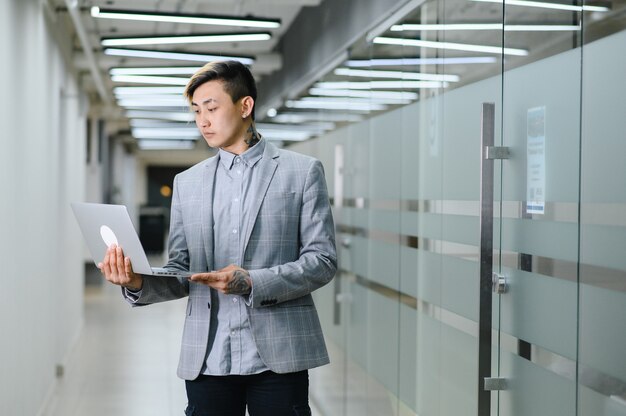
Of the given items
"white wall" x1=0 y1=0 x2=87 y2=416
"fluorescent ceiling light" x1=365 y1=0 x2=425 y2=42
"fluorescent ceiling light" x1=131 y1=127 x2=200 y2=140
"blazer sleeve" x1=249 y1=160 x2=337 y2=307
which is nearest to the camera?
"blazer sleeve" x1=249 y1=160 x2=337 y2=307

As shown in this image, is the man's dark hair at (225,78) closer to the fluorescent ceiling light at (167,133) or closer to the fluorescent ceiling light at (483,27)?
the fluorescent ceiling light at (483,27)

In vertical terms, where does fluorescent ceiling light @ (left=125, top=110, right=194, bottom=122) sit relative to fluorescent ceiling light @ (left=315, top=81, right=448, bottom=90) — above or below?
above

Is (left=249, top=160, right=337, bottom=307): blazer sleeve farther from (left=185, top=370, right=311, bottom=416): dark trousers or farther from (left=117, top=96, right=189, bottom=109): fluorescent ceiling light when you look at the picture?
(left=117, top=96, right=189, bottom=109): fluorescent ceiling light

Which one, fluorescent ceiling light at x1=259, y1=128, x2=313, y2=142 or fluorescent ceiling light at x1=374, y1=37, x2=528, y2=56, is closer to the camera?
fluorescent ceiling light at x1=374, y1=37, x2=528, y2=56

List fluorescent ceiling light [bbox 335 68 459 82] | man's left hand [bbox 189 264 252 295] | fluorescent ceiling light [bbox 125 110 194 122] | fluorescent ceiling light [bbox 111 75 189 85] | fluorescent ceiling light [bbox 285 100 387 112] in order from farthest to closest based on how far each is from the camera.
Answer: fluorescent ceiling light [bbox 125 110 194 122] < fluorescent ceiling light [bbox 111 75 189 85] < fluorescent ceiling light [bbox 285 100 387 112] < fluorescent ceiling light [bbox 335 68 459 82] < man's left hand [bbox 189 264 252 295]

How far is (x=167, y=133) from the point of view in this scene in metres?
19.4

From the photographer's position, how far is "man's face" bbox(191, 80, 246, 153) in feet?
7.84

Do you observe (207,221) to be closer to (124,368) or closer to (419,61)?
(419,61)

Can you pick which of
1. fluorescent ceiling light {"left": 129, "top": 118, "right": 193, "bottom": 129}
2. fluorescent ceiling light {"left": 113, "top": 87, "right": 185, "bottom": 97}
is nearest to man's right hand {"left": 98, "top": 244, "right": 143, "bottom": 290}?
fluorescent ceiling light {"left": 113, "top": 87, "right": 185, "bottom": 97}

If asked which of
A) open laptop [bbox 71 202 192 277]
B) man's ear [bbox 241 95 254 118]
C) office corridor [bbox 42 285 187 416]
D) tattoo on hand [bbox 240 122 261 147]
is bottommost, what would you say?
office corridor [bbox 42 285 187 416]

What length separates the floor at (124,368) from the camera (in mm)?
6457

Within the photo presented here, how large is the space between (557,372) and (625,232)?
0.61 m

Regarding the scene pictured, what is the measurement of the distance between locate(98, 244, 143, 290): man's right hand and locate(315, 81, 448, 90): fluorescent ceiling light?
194cm

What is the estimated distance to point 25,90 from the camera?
205 inches
